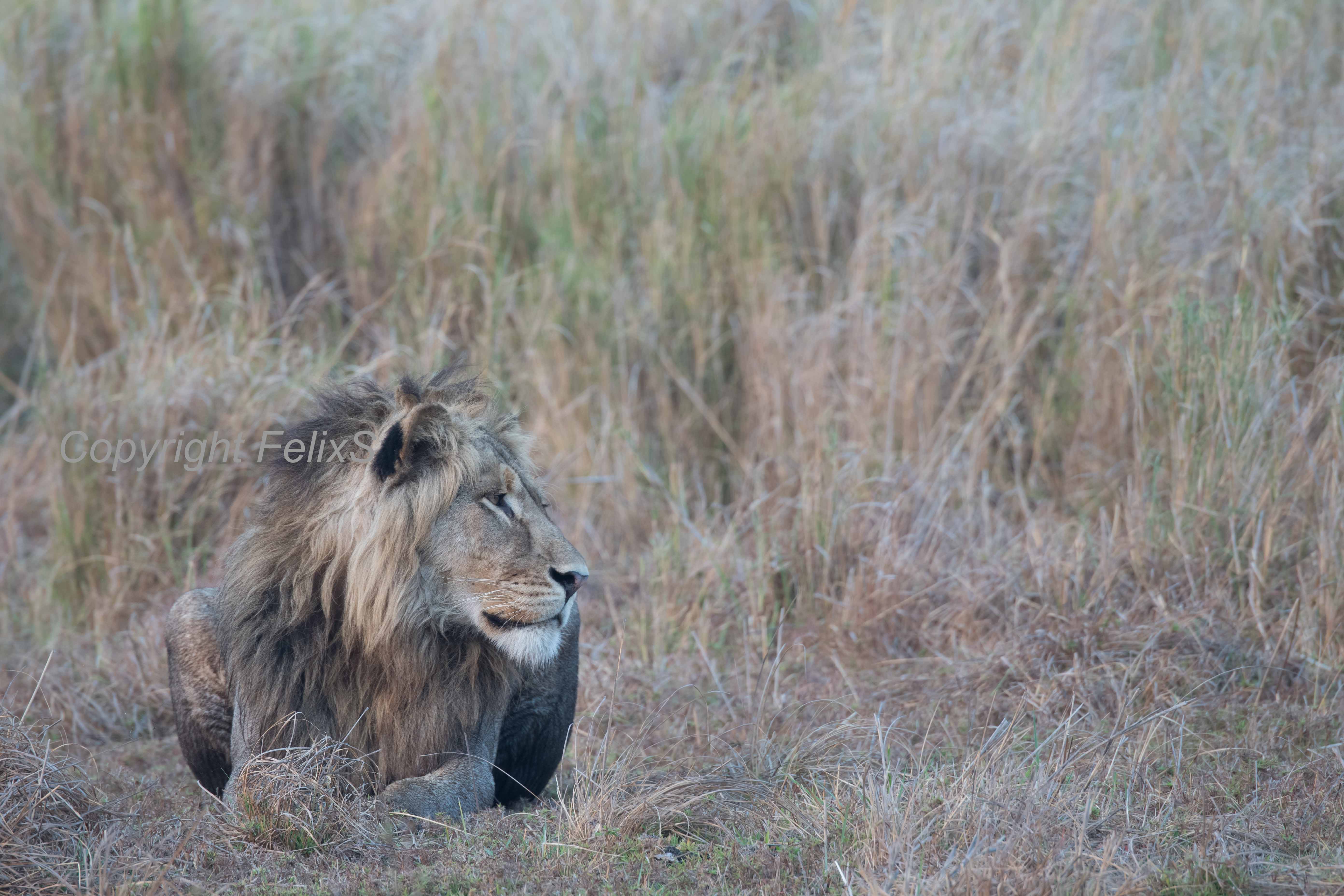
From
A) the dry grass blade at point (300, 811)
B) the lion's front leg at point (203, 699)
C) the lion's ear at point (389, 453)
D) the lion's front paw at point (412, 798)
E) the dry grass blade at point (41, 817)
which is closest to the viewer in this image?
the dry grass blade at point (41, 817)

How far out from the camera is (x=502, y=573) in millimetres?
3670

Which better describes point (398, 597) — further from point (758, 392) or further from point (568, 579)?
point (758, 392)

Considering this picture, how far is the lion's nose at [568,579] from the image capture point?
369 cm

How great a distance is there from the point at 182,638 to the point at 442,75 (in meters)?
4.97

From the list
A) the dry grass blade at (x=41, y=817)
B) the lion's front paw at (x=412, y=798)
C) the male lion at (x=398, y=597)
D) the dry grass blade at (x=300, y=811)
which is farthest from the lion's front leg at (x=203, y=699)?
the lion's front paw at (x=412, y=798)

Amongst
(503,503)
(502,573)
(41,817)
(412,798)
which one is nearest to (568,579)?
(502,573)

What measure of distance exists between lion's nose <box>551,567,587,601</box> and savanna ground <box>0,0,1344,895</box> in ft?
1.55

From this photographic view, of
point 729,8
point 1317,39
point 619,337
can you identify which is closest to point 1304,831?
point 619,337

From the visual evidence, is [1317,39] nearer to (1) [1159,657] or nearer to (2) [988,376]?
(2) [988,376]

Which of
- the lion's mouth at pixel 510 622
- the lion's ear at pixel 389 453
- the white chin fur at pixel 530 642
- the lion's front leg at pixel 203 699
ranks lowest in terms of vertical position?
the lion's front leg at pixel 203 699

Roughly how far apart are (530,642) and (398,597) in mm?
373

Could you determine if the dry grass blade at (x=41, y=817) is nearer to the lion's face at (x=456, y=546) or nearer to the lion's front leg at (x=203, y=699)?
the lion's front leg at (x=203, y=699)

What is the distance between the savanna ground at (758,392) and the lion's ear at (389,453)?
0.77 meters

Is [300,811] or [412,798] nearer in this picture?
[300,811]
